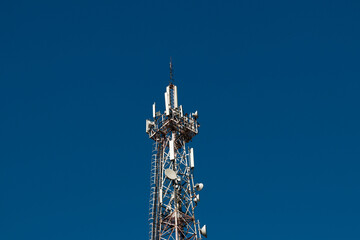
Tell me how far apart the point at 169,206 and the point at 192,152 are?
6034mm

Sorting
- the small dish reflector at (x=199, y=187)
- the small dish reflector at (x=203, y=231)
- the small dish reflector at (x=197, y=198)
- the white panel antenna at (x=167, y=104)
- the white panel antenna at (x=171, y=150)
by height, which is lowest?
the small dish reflector at (x=203, y=231)

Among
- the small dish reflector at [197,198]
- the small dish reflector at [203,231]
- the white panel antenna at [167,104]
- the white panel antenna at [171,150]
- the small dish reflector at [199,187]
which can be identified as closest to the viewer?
the small dish reflector at [203,231]

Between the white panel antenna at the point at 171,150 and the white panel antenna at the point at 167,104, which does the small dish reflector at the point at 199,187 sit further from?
the white panel antenna at the point at 167,104

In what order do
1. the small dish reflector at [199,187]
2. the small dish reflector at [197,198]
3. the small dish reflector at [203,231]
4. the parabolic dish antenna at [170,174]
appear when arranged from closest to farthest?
the small dish reflector at [203,231], the parabolic dish antenna at [170,174], the small dish reflector at [197,198], the small dish reflector at [199,187]

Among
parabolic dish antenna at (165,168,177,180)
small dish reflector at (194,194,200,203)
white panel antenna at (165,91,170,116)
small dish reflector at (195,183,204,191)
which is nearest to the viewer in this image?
parabolic dish antenna at (165,168,177,180)

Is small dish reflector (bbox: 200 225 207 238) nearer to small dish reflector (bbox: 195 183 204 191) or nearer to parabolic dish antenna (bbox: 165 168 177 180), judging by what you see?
small dish reflector (bbox: 195 183 204 191)

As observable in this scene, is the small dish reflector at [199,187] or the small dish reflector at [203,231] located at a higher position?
the small dish reflector at [199,187]

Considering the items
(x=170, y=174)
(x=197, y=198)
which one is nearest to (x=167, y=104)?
(x=170, y=174)

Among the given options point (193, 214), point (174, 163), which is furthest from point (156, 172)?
point (193, 214)

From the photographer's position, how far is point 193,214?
152ft

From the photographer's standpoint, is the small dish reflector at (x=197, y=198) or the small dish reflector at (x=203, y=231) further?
the small dish reflector at (x=197, y=198)

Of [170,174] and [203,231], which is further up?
[170,174]

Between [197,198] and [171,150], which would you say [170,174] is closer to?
[171,150]

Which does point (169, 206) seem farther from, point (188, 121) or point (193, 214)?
point (188, 121)
